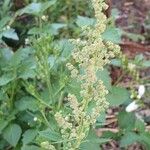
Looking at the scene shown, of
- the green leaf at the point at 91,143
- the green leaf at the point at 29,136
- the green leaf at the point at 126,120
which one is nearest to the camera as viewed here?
the green leaf at the point at 91,143

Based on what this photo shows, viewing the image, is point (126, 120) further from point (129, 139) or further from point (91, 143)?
point (91, 143)

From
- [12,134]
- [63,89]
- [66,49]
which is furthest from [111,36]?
[12,134]

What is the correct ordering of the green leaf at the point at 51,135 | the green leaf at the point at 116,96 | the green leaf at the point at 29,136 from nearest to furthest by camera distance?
1. the green leaf at the point at 51,135
2. the green leaf at the point at 29,136
3. the green leaf at the point at 116,96

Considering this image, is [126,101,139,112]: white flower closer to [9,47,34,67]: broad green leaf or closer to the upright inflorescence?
[9,47,34,67]: broad green leaf

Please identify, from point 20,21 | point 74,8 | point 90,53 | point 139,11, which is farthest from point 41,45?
point 139,11

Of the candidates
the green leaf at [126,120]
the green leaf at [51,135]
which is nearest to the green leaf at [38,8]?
the green leaf at [126,120]

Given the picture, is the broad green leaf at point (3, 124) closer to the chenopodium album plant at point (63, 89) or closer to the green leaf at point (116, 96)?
the chenopodium album plant at point (63, 89)

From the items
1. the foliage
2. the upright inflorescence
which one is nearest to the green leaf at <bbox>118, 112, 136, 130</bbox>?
the foliage

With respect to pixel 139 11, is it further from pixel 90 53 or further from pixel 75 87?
pixel 90 53
